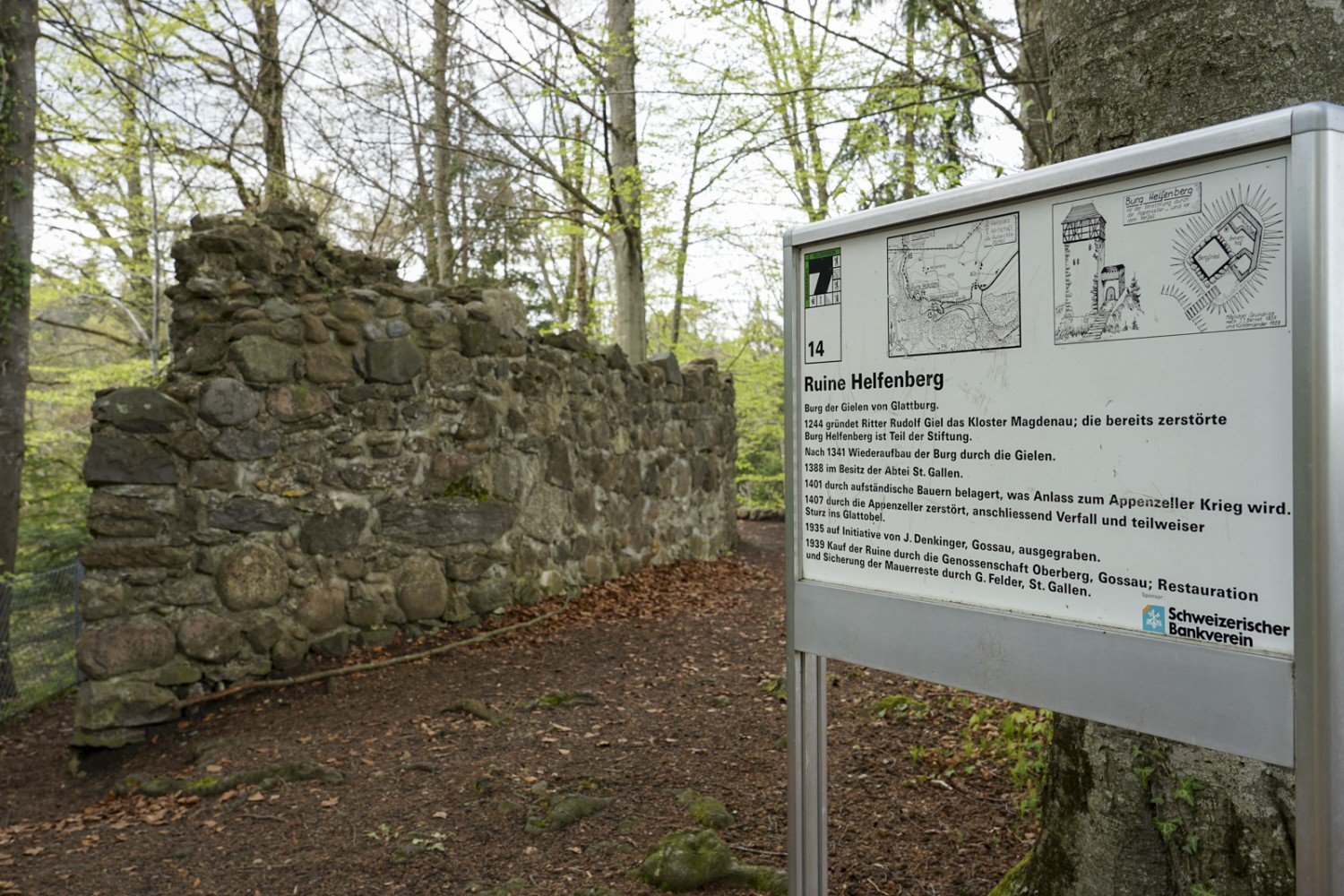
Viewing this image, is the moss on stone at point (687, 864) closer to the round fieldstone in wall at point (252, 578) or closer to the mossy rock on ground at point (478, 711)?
the mossy rock on ground at point (478, 711)

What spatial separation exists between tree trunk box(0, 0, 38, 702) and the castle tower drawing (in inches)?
297

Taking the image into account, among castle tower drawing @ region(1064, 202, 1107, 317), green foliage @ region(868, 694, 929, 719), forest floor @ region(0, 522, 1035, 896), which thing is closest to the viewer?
castle tower drawing @ region(1064, 202, 1107, 317)

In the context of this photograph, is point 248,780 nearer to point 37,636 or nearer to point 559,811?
point 559,811

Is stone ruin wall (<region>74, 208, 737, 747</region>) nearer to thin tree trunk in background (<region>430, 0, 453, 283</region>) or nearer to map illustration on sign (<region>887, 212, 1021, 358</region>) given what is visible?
map illustration on sign (<region>887, 212, 1021, 358</region>)

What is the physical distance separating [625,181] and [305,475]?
713 cm

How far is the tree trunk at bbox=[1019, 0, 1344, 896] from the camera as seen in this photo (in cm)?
214

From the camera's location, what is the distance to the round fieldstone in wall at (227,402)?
18.4 feet

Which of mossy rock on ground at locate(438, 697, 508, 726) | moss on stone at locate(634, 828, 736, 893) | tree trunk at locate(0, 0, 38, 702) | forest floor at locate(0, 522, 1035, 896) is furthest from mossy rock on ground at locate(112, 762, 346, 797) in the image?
tree trunk at locate(0, 0, 38, 702)

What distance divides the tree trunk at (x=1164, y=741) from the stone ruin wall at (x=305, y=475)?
4.72 m

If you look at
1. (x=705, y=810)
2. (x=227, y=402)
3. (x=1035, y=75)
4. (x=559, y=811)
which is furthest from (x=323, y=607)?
(x=1035, y=75)

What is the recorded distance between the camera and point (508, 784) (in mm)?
4082

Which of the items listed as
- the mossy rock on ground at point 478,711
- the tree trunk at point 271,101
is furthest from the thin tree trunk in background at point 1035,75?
the tree trunk at point 271,101

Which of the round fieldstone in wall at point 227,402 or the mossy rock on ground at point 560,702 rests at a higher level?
the round fieldstone in wall at point 227,402

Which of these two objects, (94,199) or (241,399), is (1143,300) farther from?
(94,199)
